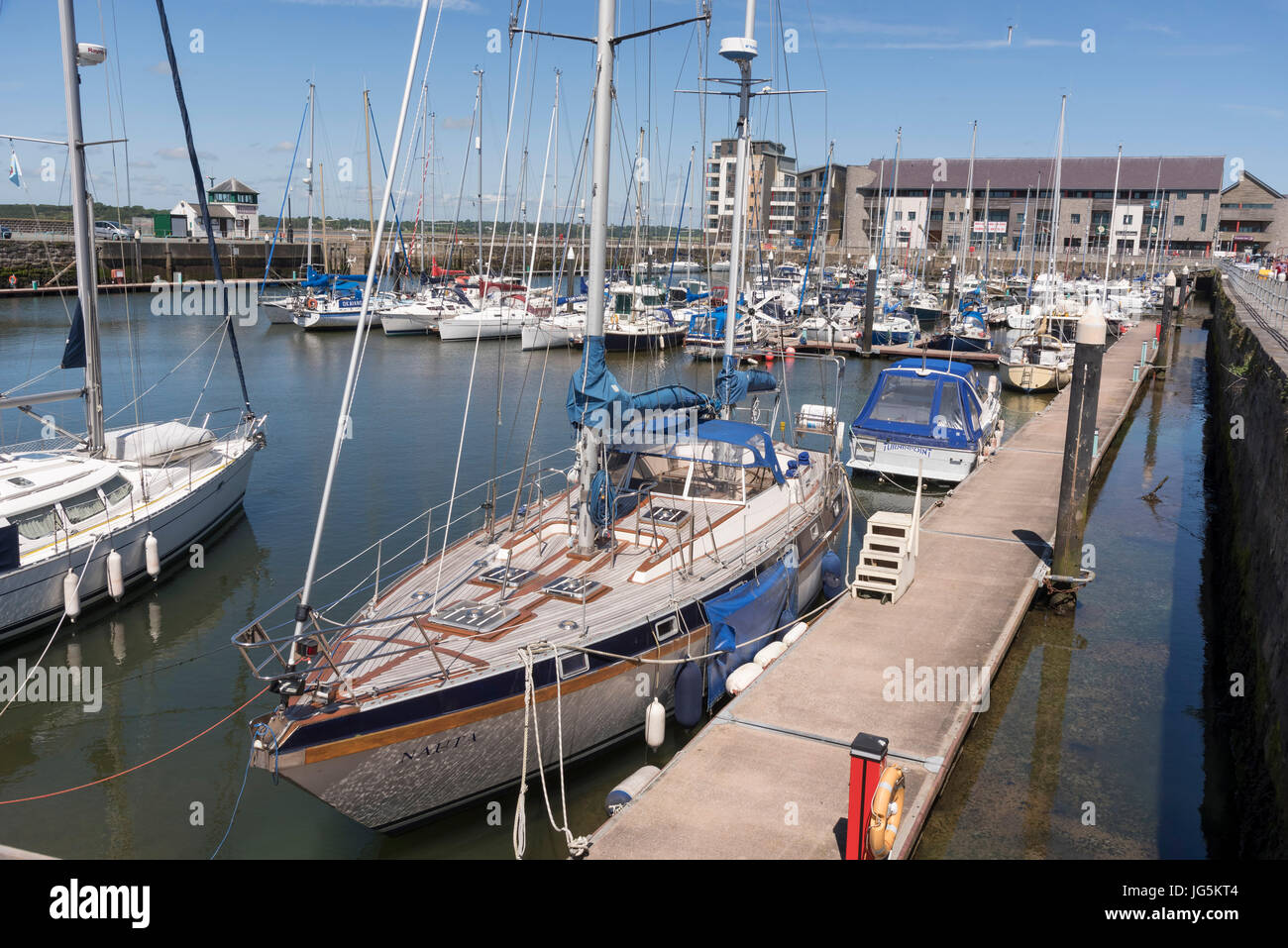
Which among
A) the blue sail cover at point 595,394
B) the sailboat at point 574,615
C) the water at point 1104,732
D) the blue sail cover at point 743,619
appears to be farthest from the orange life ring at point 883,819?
the blue sail cover at point 595,394

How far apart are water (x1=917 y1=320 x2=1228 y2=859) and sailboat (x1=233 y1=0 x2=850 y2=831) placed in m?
3.25

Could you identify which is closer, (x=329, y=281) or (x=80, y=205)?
(x=80, y=205)

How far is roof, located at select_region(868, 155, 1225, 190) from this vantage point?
9469 centimetres

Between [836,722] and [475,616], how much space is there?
13.4 feet

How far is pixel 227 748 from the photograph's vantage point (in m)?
11.7

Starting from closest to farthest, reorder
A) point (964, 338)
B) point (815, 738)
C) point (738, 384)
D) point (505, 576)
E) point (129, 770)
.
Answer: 1. point (815, 738)
2. point (129, 770)
3. point (505, 576)
4. point (738, 384)
5. point (964, 338)

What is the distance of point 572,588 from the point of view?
37.2 feet

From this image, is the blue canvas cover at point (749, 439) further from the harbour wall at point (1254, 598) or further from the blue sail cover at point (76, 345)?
the blue sail cover at point (76, 345)

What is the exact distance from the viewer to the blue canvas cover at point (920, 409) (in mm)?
23000

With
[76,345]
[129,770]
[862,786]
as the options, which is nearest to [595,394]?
[862,786]

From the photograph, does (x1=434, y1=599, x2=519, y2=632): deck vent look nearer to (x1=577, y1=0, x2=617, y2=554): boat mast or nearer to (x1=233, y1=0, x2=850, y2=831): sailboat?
(x1=233, y1=0, x2=850, y2=831): sailboat

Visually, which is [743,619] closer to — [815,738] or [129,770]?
[815,738]

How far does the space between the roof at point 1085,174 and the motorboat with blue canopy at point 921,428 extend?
75945mm
